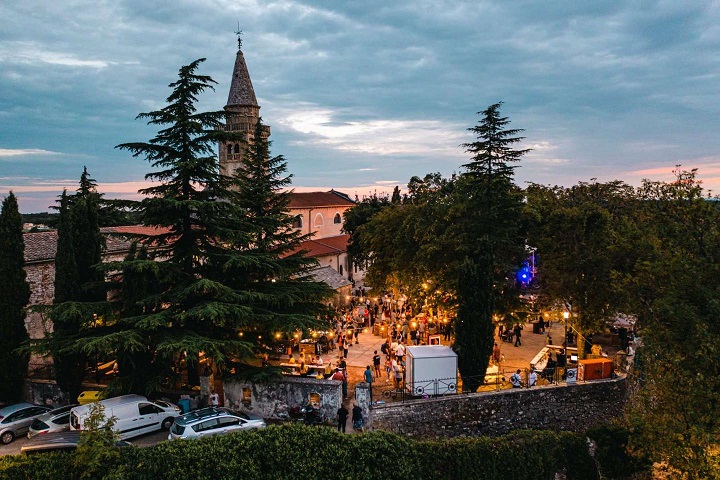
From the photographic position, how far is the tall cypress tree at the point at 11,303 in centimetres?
1855

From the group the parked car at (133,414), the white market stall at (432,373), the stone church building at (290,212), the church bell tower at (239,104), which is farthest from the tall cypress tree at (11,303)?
the church bell tower at (239,104)

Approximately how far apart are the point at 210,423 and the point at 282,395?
305 cm

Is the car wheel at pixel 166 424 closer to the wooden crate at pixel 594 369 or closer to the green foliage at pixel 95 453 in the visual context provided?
the green foliage at pixel 95 453

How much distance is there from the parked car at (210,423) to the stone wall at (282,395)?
1.63 m

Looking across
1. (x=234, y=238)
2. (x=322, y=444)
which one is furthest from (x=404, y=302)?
(x=322, y=444)

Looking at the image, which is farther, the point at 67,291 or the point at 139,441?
the point at 67,291

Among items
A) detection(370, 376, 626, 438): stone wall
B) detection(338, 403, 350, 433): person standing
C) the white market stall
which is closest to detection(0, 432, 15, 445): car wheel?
detection(338, 403, 350, 433): person standing

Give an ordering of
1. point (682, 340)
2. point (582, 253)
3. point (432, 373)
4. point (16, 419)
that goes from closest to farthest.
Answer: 1. point (682, 340)
2. point (16, 419)
3. point (432, 373)
4. point (582, 253)

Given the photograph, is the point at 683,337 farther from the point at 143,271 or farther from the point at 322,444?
the point at 143,271

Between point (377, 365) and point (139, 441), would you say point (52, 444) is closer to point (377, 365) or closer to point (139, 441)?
point (139, 441)

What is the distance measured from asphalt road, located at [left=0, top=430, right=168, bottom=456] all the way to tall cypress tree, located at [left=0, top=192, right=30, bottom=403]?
3345 millimetres

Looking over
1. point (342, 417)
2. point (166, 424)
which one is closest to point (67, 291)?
point (166, 424)

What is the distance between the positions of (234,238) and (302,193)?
40.8 meters

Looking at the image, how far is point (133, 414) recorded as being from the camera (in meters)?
15.5
